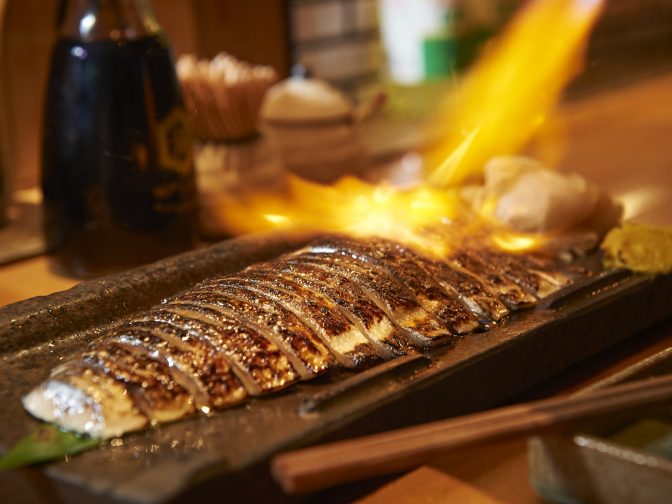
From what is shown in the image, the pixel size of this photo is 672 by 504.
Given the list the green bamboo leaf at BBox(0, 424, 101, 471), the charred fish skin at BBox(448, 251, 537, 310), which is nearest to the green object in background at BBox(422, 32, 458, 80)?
the charred fish skin at BBox(448, 251, 537, 310)

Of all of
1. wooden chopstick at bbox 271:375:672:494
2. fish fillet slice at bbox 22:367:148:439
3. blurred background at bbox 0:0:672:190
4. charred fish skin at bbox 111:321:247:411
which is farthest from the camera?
blurred background at bbox 0:0:672:190

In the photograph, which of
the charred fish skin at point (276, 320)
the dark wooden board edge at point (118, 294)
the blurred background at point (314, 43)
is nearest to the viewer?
the charred fish skin at point (276, 320)

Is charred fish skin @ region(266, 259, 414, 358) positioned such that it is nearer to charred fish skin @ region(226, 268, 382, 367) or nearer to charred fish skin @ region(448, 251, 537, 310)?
charred fish skin @ region(226, 268, 382, 367)

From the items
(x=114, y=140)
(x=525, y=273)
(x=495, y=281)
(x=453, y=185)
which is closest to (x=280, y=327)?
(x=495, y=281)

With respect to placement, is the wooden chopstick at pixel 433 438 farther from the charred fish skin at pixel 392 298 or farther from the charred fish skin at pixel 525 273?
the charred fish skin at pixel 525 273

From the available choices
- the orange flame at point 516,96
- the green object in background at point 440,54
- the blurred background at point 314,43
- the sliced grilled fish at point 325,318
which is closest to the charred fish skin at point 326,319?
the sliced grilled fish at point 325,318

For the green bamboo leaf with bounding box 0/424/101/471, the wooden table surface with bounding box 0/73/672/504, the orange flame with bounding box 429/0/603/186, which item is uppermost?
the orange flame with bounding box 429/0/603/186

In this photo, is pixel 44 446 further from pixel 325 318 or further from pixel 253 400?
pixel 325 318
